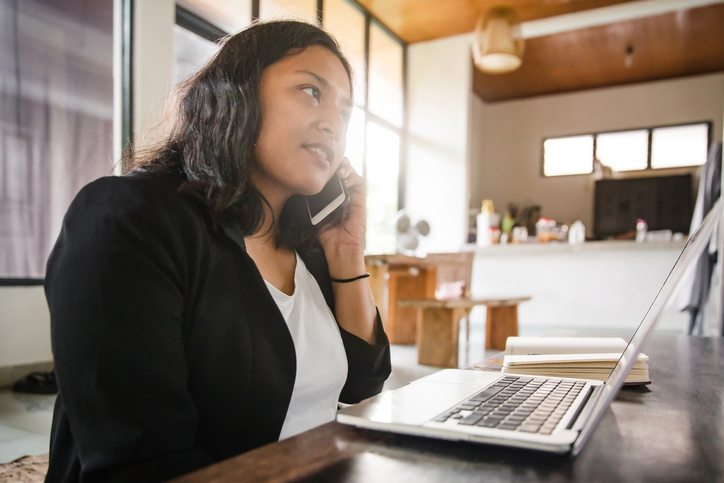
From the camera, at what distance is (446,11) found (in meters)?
5.57

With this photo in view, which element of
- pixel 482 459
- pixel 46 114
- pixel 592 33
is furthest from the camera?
pixel 592 33

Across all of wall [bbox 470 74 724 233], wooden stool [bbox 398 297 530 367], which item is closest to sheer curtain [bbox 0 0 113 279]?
wooden stool [bbox 398 297 530 367]

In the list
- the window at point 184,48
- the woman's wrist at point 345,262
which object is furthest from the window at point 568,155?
the woman's wrist at point 345,262

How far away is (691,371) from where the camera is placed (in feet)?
3.10

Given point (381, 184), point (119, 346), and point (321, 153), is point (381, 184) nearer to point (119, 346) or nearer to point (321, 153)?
point (321, 153)

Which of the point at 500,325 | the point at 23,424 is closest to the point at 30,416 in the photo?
the point at 23,424

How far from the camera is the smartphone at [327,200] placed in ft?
3.54

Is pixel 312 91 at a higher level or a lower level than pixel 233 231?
higher

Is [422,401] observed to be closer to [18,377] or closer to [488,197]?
[18,377]

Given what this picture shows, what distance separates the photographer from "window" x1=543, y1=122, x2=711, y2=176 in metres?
6.73

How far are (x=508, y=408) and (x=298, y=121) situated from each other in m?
0.56

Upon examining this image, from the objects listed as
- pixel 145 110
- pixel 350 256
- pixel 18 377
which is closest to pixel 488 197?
pixel 145 110

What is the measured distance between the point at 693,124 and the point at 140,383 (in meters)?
7.72

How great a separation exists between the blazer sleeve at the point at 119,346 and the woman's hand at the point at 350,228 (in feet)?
1.61
